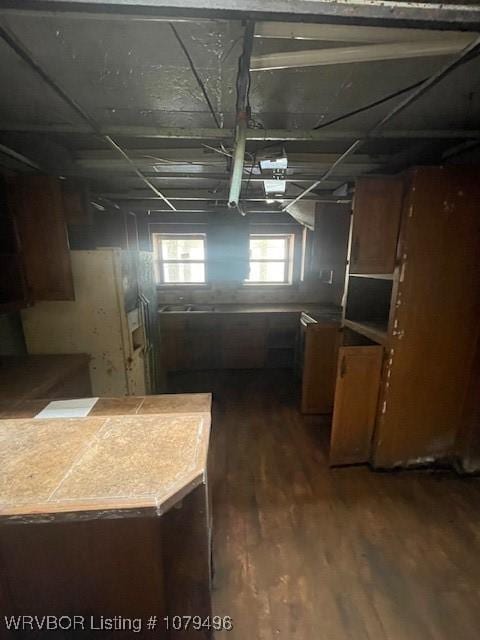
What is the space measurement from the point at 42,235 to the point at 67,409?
4.20 feet

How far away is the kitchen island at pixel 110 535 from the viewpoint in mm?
781

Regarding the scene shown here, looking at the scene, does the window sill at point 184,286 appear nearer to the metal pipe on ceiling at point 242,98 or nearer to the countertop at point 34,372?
the countertop at point 34,372

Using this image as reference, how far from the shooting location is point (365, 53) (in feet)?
2.95

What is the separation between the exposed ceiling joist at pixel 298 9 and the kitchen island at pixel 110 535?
48.7 inches

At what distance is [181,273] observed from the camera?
166 inches

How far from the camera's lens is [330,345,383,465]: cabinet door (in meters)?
1.91

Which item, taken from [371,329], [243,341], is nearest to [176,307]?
[243,341]

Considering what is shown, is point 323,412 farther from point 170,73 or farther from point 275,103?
point 170,73

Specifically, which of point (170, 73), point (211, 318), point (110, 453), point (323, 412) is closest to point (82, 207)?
point (170, 73)

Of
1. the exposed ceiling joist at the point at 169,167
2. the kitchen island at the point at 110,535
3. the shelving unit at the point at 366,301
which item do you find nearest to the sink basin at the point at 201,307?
the exposed ceiling joist at the point at 169,167

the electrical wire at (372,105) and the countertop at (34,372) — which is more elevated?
the electrical wire at (372,105)

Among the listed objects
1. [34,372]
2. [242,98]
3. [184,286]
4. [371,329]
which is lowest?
[34,372]

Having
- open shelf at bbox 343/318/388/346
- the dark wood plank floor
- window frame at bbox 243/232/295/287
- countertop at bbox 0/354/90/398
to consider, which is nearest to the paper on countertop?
countertop at bbox 0/354/90/398

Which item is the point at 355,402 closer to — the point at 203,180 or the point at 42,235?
the point at 203,180
